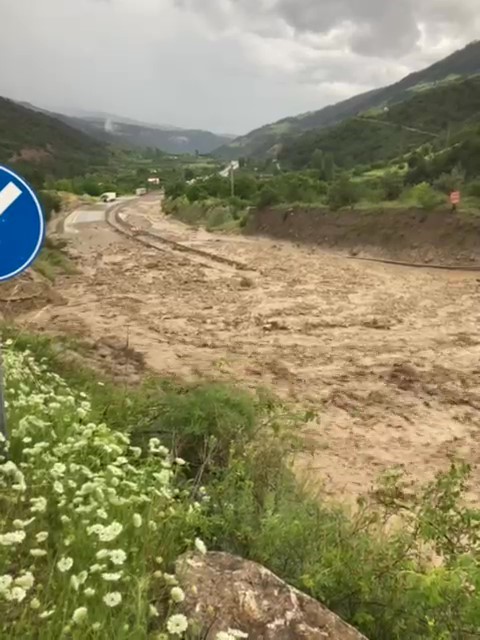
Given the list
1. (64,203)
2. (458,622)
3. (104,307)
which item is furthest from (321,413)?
(64,203)

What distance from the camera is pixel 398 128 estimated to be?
266 ft

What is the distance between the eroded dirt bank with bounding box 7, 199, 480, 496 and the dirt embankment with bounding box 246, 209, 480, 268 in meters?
1.32

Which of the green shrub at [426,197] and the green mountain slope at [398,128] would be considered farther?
the green mountain slope at [398,128]

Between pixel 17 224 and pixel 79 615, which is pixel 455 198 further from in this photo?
pixel 79 615

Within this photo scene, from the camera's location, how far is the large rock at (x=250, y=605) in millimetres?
2469

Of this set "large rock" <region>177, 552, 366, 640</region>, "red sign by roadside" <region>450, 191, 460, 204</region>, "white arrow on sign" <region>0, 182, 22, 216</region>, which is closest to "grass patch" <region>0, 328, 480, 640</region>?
"large rock" <region>177, 552, 366, 640</region>

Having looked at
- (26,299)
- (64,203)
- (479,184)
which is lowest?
(64,203)

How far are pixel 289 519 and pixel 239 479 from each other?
0.70 metres

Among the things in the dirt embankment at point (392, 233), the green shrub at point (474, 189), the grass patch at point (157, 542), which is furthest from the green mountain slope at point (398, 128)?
the grass patch at point (157, 542)

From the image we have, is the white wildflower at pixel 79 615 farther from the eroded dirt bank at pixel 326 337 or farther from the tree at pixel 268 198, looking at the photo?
the tree at pixel 268 198

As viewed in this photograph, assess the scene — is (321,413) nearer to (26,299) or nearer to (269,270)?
(26,299)

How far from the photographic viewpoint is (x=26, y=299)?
15.3 m

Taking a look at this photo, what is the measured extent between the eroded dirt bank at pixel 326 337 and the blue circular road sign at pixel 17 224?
142 inches

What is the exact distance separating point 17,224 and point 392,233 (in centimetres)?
2141
